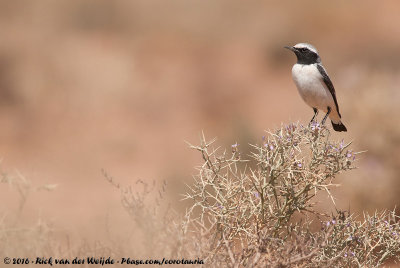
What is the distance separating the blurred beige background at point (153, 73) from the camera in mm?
12789

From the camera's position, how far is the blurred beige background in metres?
12.8

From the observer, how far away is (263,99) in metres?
16.4

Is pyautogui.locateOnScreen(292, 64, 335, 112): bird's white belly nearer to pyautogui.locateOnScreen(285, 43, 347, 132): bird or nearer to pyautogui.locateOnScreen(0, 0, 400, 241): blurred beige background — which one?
pyautogui.locateOnScreen(285, 43, 347, 132): bird

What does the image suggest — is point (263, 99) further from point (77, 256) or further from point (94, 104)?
point (77, 256)

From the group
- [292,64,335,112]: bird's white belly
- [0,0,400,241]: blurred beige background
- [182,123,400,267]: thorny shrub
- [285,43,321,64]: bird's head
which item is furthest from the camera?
[0,0,400,241]: blurred beige background

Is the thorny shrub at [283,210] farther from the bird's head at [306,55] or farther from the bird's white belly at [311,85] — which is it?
the bird's head at [306,55]

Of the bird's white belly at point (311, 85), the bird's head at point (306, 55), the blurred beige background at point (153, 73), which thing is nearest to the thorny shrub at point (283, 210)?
the bird's white belly at point (311, 85)

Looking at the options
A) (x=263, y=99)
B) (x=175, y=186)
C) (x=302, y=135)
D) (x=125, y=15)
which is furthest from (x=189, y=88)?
(x=302, y=135)

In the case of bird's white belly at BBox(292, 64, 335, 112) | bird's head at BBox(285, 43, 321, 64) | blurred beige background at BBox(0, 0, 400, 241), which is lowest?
blurred beige background at BBox(0, 0, 400, 241)

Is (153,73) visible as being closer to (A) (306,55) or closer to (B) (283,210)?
(A) (306,55)

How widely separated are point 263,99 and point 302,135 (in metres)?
13.7

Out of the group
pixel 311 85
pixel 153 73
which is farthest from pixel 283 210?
pixel 153 73

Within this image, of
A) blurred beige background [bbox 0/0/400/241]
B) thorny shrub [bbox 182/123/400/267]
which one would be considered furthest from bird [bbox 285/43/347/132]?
blurred beige background [bbox 0/0/400/241]

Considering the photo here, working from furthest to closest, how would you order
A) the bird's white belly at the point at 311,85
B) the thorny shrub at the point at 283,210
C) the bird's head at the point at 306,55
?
1. the bird's head at the point at 306,55
2. the bird's white belly at the point at 311,85
3. the thorny shrub at the point at 283,210
